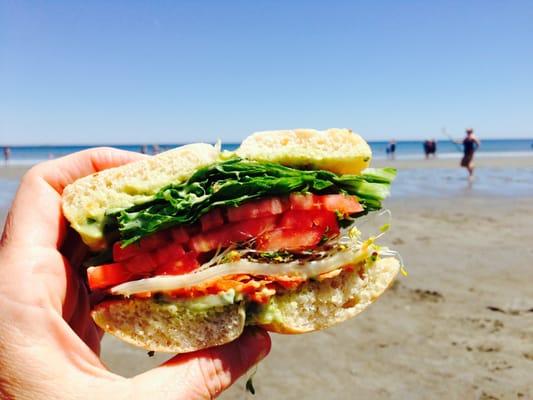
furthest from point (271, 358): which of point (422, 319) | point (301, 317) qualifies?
point (301, 317)

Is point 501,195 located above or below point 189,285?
below

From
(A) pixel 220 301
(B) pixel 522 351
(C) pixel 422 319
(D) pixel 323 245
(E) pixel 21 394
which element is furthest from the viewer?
(C) pixel 422 319

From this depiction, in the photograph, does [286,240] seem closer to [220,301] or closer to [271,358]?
[220,301]

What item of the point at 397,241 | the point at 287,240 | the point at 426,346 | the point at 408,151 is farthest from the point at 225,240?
the point at 408,151

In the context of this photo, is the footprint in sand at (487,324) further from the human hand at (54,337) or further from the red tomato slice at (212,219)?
the red tomato slice at (212,219)

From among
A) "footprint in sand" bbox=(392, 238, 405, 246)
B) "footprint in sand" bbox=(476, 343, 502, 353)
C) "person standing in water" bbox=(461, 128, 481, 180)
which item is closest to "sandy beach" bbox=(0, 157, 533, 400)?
"footprint in sand" bbox=(476, 343, 502, 353)

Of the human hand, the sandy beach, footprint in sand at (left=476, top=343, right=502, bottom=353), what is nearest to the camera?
the human hand

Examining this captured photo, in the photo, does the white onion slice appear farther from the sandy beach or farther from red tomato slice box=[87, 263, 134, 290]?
the sandy beach
